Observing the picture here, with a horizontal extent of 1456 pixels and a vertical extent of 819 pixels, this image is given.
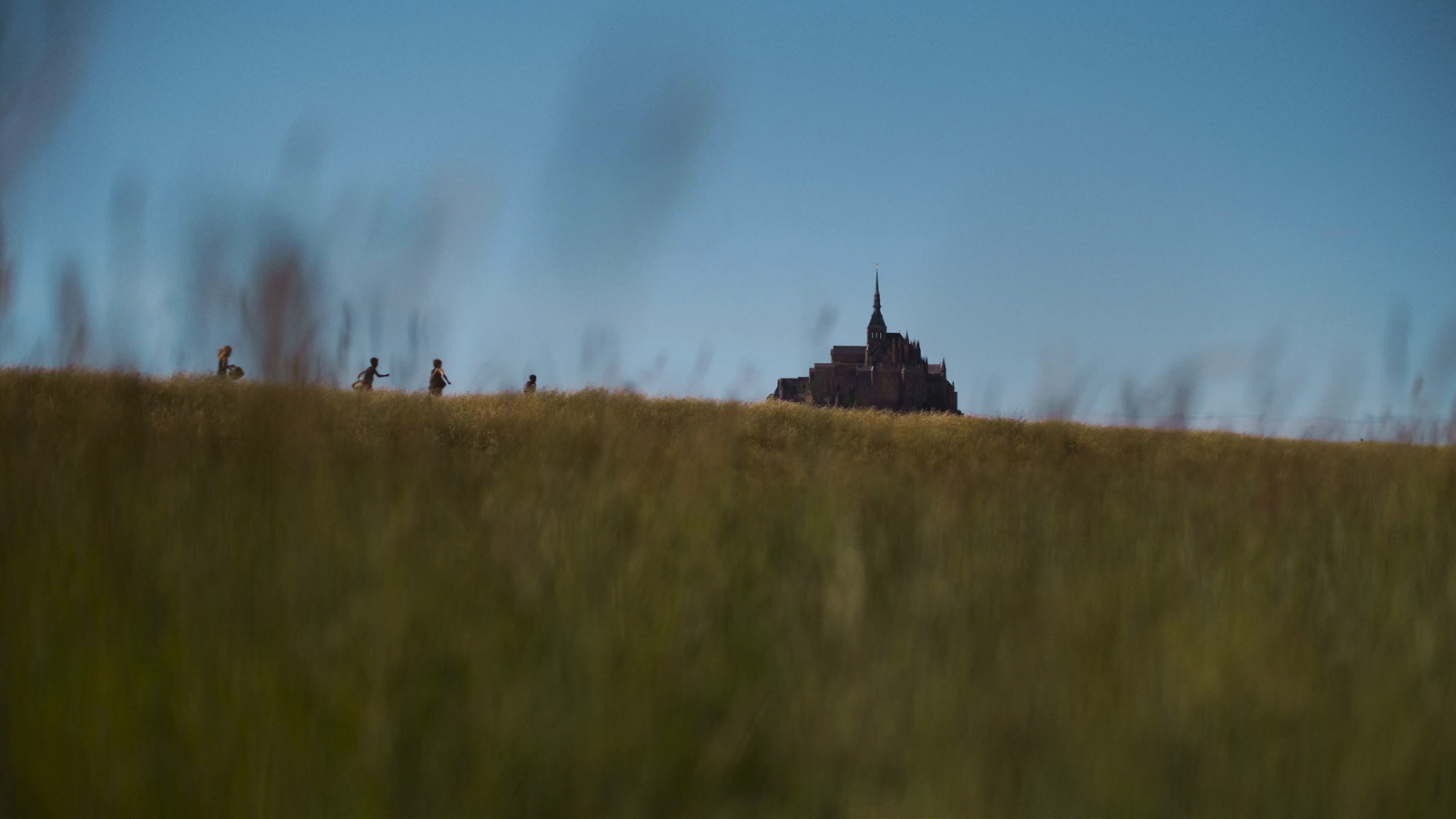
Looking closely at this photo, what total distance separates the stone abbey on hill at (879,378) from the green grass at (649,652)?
65.6 meters

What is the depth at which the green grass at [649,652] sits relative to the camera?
1.26 m

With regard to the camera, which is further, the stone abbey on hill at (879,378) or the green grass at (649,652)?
the stone abbey on hill at (879,378)

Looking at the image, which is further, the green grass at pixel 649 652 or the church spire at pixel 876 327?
the church spire at pixel 876 327

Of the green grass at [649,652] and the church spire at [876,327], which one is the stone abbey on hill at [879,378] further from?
the green grass at [649,652]

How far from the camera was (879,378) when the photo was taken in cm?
8100

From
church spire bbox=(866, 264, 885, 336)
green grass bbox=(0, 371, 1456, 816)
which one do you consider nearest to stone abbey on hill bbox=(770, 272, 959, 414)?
church spire bbox=(866, 264, 885, 336)

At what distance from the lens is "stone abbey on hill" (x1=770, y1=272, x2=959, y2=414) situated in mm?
75312

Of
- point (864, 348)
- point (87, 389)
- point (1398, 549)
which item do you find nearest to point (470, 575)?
point (1398, 549)

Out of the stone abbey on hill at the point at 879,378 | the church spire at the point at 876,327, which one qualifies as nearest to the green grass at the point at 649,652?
the stone abbey on hill at the point at 879,378

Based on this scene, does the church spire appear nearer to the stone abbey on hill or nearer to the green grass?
the stone abbey on hill

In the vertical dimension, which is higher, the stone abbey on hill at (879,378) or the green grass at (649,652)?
the stone abbey on hill at (879,378)

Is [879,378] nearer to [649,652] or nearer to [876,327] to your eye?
[876,327]

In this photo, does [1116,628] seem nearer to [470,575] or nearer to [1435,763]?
[1435,763]

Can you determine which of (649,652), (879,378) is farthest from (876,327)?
(649,652)
